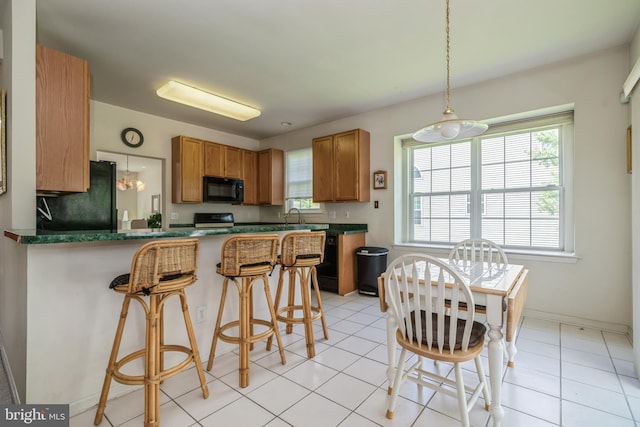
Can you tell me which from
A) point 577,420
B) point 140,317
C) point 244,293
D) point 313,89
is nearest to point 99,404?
point 140,317

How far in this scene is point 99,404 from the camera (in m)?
1.58

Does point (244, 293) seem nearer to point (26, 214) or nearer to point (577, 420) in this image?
point (26, 214)

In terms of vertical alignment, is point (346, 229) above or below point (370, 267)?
above

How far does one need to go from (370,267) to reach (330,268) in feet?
1.94

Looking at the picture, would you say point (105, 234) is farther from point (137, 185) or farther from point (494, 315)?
point (137, 185)

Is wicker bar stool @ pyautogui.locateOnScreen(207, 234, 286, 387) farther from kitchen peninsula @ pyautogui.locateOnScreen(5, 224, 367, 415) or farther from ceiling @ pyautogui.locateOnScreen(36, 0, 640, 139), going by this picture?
ceiling @ pyautogui.locateOnScreen(36, 0, 640, 139)

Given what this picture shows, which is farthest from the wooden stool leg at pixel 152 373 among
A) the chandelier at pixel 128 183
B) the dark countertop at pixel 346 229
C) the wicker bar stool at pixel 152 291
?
the chandelier at pixel 128 183

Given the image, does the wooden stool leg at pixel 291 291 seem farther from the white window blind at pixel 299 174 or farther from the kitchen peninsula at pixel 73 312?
the white window blind at pixel 299 174

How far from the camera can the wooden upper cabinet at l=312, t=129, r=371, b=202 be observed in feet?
13.9

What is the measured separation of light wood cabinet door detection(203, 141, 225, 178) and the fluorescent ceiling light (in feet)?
3.43

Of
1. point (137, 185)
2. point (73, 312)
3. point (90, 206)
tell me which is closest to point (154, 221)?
point (137, 185)

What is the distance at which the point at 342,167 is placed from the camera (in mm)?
4363

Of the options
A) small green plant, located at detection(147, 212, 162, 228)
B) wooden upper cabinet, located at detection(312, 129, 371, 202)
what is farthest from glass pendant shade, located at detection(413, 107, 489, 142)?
small green plant, located at detection(147, 212, 162, 228)

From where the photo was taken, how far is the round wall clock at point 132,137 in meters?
4.09
